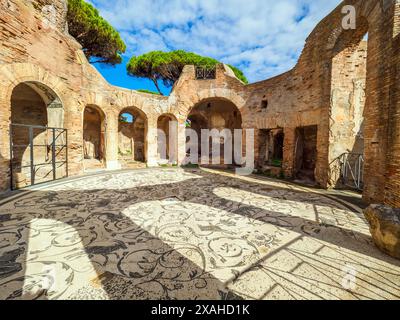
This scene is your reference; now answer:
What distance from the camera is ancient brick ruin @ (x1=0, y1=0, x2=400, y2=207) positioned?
184 inches

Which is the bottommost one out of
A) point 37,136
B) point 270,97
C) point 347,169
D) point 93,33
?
point 347,169

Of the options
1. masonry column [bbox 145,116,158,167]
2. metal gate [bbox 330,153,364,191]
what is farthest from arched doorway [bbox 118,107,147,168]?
metal gate [bbox 330,153,364,191]

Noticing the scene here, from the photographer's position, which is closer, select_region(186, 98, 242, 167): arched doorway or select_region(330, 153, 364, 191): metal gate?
select_region(330, 153, 364, 191): metal gate

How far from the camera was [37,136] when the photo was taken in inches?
366

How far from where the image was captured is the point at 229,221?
12.1 feet

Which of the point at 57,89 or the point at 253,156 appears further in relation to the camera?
the point at 253,156

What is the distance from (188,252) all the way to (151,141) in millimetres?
10307

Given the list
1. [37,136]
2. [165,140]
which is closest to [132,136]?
[165,140]

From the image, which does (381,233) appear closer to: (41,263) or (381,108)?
(381,108)

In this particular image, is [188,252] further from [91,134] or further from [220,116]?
[91,134]

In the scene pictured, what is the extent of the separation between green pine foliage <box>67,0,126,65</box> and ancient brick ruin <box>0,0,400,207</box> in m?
7.91

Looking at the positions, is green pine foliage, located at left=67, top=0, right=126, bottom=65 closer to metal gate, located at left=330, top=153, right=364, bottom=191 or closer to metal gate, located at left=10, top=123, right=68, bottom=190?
metal gate, located at left=10, top=123, right=68, bottom=190
